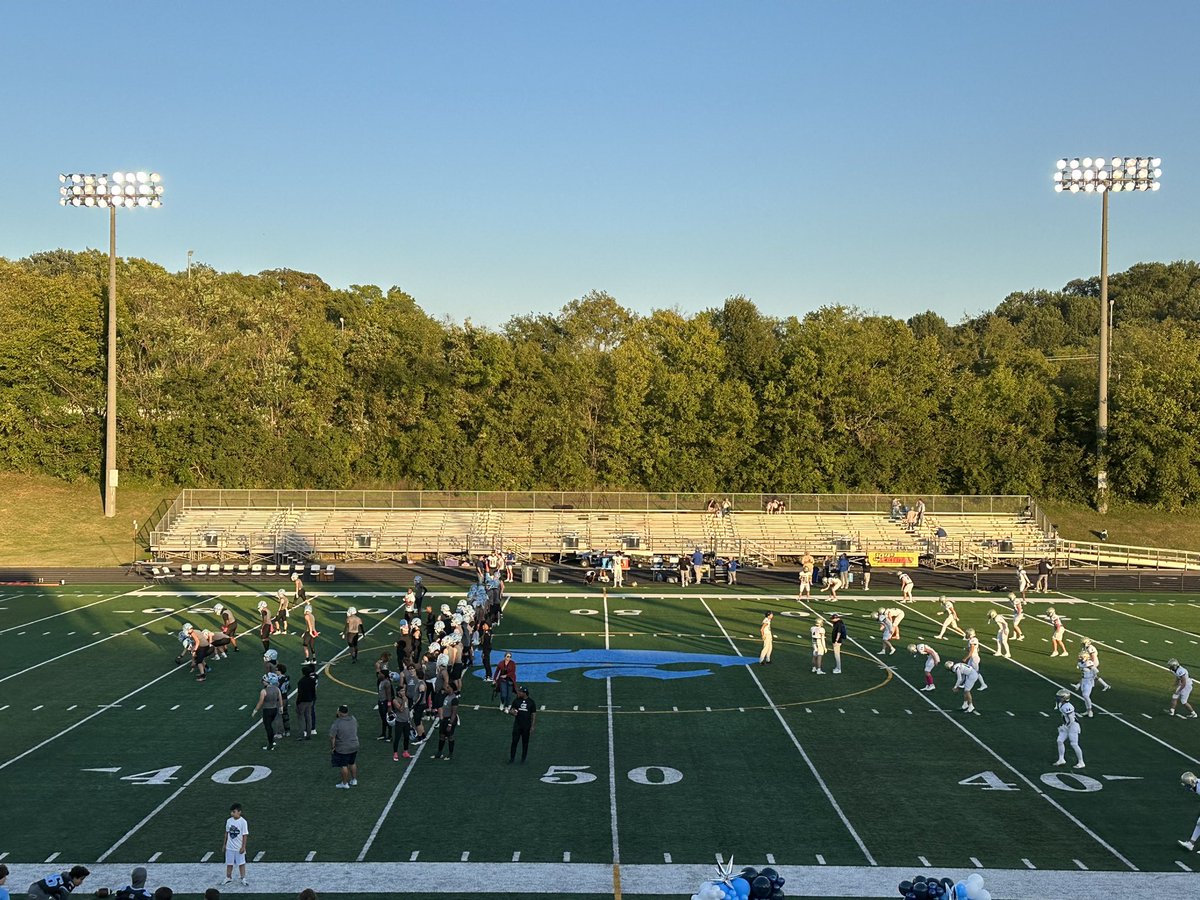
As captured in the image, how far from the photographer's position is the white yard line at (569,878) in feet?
44.7

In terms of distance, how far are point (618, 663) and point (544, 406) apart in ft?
114

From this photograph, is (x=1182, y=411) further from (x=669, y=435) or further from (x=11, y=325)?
(x=11, y=325)

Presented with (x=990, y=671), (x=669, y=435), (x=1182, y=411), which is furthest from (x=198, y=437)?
(x=1182, y=411)

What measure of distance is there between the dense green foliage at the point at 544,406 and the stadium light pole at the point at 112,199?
6.12m

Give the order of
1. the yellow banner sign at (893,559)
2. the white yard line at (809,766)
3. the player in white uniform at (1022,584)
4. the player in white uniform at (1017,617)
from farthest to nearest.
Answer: the yellow banner sign at (893,559), the player in white uniform at (1022,584), the player in white uniform at (1017,617), the white yard line at (809,766)

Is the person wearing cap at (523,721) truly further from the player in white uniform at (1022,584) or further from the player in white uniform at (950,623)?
the player in white uniform at (1022,584)

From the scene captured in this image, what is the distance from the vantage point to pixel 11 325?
58500 millimetres

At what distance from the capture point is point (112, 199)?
5259cm

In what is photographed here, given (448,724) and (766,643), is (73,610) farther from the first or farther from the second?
(766,643)

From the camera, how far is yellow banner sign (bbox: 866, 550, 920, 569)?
46.3 m

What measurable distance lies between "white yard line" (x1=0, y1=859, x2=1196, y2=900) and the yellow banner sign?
32.1 metres

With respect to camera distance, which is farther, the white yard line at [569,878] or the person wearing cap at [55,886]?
the white yard line at [569,878]

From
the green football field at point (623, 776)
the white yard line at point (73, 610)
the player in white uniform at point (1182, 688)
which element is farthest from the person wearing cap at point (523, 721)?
the white yard line at point (73, 610)

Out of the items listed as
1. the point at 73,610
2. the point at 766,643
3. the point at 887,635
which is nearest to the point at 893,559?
the point at 887,635
